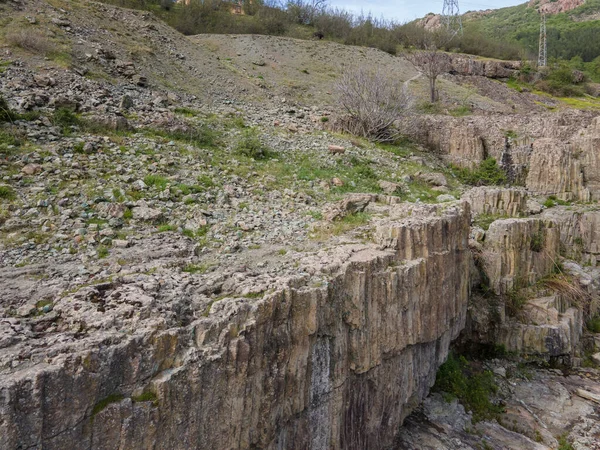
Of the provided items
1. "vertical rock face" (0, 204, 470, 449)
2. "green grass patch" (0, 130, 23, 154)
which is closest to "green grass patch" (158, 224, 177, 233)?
"vertical rock face" (0, 204, 470, 449)

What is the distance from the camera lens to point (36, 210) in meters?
6.30

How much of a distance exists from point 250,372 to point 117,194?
4526 mm

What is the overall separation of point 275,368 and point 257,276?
113 centimetres

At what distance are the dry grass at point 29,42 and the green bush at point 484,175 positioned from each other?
15.4 meters

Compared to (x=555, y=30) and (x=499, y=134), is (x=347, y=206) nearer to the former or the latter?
(x=499, y=134)

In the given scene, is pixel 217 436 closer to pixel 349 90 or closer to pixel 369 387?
pixel 369 387

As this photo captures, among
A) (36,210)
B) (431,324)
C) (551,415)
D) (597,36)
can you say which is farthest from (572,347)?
(597,36)

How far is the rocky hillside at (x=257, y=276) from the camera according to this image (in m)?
3.79

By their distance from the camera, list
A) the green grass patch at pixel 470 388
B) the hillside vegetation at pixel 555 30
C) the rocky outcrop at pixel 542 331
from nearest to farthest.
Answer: the green grass patch at pixel 470 388
the rocky outcrop at pixel 542 331
the hillside vegetation at pixel 555 30

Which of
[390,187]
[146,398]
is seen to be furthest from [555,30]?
[146,398]

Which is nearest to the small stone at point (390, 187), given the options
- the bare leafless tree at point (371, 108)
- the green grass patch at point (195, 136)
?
A: the green grass patch at point (195, 136)

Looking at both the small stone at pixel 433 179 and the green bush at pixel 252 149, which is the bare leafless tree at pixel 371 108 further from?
the green bush at pixel 252 149

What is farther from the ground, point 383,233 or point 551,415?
point 383,233

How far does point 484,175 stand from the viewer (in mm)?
15992
